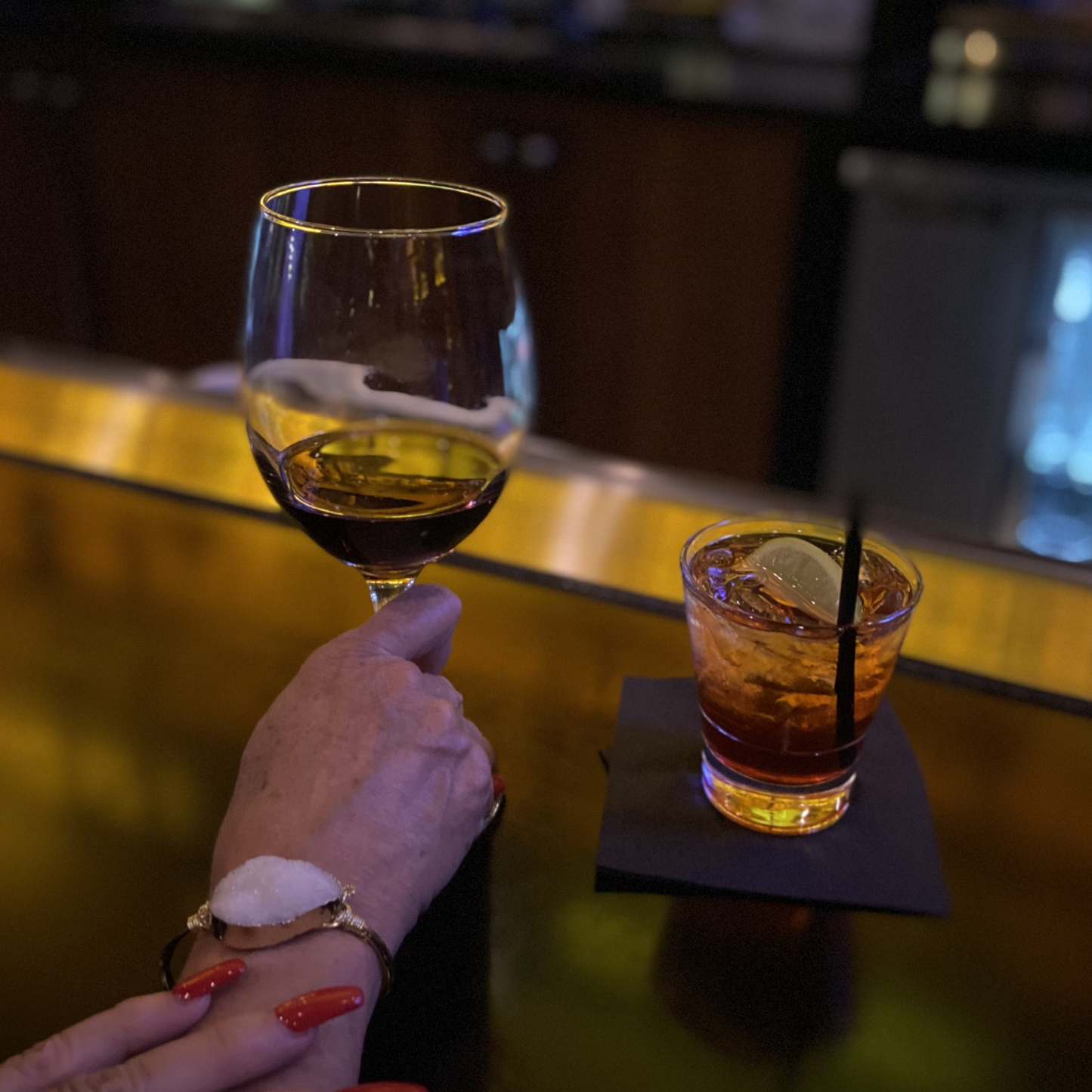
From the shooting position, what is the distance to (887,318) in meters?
2.34

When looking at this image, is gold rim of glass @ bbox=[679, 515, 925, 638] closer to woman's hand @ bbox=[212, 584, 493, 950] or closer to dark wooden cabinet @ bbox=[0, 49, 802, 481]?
woman's hand @ bbox=[212, 584, 493, 950]

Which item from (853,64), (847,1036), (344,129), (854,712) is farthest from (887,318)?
(847,1036)

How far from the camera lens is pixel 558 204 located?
101 inches

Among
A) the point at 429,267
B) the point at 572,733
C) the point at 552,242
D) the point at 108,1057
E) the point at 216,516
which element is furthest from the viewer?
the point at 552,242

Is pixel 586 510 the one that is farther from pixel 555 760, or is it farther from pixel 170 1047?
pixel 170 1047

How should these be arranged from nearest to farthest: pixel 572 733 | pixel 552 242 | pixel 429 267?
pixel 429 267
pixel 572 733
pixel 552 242

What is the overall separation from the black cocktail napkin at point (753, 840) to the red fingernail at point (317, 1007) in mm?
152

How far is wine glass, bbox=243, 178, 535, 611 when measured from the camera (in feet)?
2.05

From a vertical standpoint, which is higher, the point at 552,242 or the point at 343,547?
the point at 343,547

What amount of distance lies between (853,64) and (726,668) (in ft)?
7.80

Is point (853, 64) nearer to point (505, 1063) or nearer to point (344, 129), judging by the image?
point (344, 129)

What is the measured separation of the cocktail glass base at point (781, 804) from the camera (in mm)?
649

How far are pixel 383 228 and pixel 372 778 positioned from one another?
0.30 meters

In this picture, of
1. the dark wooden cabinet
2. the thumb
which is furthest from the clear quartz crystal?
the dark wooden cabinet
